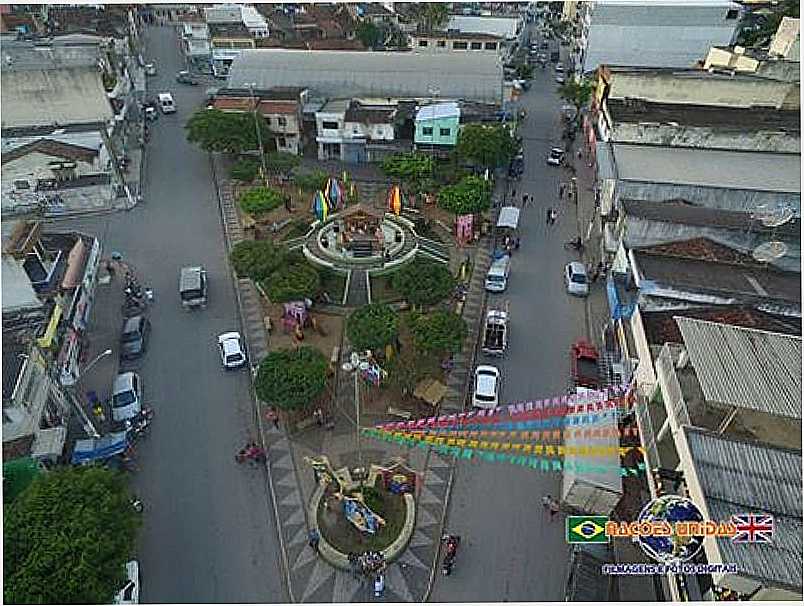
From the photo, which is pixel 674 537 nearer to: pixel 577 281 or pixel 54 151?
pixel 577 281

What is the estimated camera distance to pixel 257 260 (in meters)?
27.7

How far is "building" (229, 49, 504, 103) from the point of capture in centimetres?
4531

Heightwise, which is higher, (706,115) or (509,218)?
(706,115)

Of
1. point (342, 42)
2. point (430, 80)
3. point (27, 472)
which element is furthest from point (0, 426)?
point (342, 42)

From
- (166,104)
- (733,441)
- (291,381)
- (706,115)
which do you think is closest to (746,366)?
(733,441)

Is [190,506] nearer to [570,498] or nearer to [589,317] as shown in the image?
[570,498]

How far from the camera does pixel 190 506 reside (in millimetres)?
20234

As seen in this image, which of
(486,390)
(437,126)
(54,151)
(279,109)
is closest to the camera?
(486,390)

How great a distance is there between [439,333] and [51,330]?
15478mm

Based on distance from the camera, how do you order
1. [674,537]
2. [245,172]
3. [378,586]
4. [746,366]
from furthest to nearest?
[245,172]
[378,586]
[746,366]
[674,537]

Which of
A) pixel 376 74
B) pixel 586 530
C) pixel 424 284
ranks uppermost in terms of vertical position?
pixel 376 74

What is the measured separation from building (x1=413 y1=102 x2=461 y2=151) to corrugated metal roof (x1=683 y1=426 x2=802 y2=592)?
29.8m

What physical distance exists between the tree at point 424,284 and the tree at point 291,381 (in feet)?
19.8

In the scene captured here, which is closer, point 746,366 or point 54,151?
point 746,366
